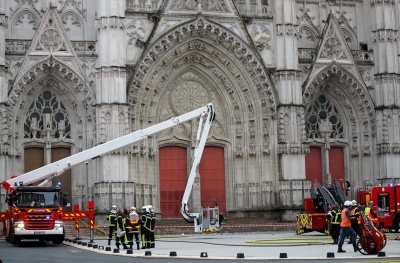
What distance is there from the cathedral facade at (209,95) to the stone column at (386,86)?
0.07 metres

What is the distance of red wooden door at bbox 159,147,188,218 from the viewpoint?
141 feet

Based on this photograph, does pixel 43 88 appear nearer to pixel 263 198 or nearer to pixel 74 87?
pixel 74 87

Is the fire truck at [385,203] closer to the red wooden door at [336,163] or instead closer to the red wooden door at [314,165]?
the red wooden door at [314,165]

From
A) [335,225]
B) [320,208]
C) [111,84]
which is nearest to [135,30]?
[111,84]

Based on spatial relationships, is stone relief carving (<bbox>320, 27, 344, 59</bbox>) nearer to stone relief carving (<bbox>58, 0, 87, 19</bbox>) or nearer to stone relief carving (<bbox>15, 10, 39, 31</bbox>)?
stone relief carving (<bbox>58, 0, 87, 19</bbox>)

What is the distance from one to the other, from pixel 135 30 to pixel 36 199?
577 inches

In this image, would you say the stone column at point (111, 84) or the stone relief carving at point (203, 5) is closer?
the stone column at point (111, 84)

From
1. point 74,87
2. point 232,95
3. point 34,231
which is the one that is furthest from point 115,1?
point 34,231

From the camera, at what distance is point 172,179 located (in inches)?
1708

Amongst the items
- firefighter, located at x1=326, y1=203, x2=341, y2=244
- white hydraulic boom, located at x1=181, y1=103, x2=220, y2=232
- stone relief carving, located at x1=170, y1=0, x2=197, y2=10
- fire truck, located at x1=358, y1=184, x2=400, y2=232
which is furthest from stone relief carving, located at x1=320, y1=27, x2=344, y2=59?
firefighter, located at x1=326, y1=203, x2=341, y2=244

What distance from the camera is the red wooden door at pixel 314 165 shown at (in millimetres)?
45125

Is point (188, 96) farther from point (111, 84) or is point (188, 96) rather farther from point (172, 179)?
point (111, 84)

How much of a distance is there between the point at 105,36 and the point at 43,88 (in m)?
4.30

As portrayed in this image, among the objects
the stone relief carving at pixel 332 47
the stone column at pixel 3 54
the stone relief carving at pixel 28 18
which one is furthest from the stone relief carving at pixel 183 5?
the stone column at pixel 3 54
